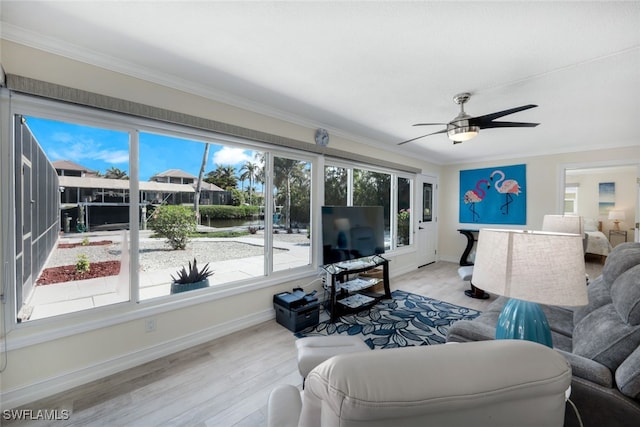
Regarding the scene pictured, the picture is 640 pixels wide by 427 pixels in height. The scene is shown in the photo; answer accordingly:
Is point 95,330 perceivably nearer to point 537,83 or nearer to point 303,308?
point 303,308

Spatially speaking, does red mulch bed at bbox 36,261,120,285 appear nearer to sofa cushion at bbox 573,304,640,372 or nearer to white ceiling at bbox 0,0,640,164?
white ceiling at bbox 0,0,640,164

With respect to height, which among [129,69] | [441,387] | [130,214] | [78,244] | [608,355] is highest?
[129,69]

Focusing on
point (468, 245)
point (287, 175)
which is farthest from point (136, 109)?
point (468, 245)

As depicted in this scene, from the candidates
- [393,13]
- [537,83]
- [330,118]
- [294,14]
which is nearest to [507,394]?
[393,13]

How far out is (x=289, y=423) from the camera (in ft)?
3.01

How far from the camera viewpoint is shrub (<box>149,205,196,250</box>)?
7.91 feet

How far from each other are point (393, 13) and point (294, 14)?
0.58 m

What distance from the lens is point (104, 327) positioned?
2.01 m

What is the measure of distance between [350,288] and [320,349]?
1.78m

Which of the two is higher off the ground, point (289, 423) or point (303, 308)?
point (289, 423)

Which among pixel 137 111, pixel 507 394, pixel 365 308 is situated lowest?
pixel 365 308

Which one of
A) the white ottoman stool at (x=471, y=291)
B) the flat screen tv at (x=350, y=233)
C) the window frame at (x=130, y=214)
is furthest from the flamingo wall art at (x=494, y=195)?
the window frame at (x=130, y=214)

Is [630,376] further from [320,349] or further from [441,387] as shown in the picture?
[320,349]

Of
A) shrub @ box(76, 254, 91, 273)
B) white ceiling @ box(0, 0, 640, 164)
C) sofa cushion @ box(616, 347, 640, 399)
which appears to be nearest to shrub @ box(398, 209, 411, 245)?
white ceiling @ box(0, 0, 640, 164)
